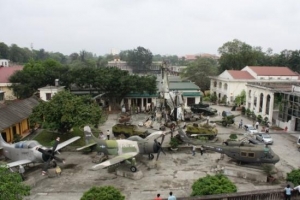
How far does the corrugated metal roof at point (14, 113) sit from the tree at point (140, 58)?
343ft

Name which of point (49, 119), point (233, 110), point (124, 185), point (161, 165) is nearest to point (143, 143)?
point (161, 165)

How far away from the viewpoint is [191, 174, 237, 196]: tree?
17.2 metres

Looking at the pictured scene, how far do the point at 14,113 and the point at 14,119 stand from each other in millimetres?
1677

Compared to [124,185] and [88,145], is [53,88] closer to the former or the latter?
[88,145]

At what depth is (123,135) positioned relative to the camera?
34.0 metres

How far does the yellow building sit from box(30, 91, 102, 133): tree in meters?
2.86

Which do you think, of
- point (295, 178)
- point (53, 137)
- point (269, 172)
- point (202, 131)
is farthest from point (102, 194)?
point (53, 137)

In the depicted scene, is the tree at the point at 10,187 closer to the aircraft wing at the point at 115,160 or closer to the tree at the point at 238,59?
the aircraft wing at the point at 115,160

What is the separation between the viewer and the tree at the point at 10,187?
45.1 ft

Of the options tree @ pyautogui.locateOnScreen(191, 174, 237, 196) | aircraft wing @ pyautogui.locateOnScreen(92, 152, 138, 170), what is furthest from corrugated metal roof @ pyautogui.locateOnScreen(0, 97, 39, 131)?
tree @ pyautogui.locateOnScreen(191, 174, 237, 196)

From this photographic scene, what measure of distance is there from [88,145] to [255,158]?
1481 cm

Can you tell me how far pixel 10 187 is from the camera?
45.7ft

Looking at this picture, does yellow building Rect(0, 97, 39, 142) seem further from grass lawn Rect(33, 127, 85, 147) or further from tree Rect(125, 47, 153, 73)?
tree Rect(125, 47, 153, 73)

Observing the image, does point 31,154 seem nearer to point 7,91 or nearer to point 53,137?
point 53,137
